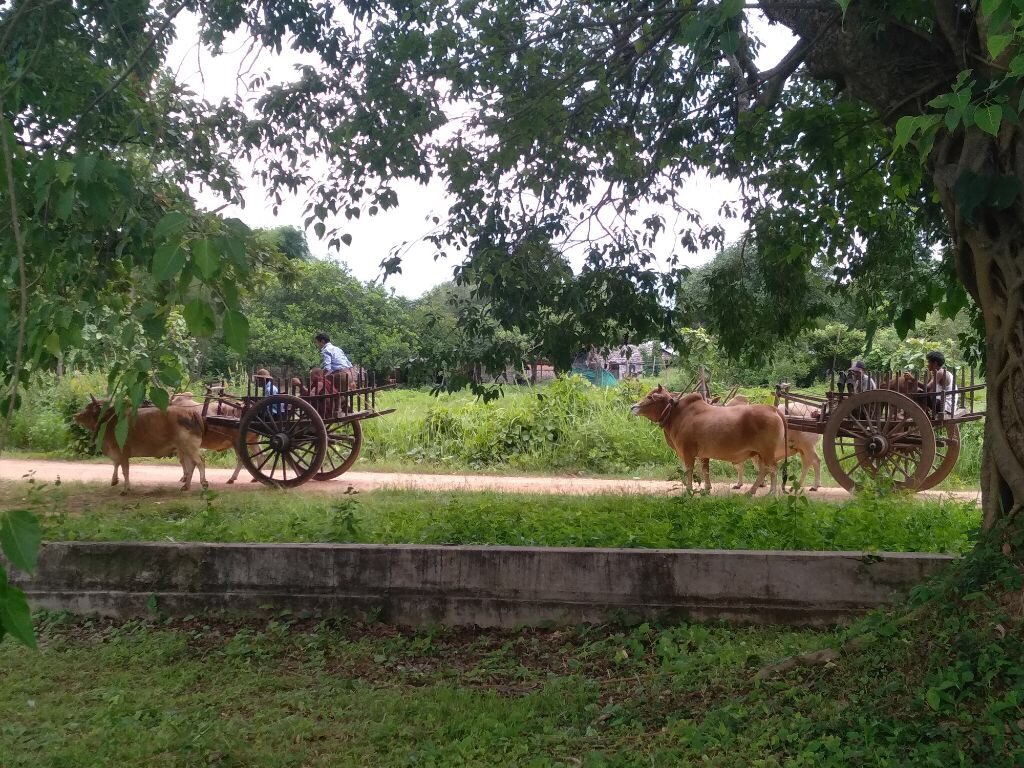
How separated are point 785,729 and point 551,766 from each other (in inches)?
37.5

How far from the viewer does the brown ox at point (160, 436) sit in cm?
967

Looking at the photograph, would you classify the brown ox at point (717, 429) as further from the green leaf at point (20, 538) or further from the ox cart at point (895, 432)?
the green leaf at point (20, 538)

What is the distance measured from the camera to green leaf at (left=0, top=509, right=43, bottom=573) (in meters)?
1.88

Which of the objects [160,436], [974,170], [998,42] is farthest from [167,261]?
[160,436]

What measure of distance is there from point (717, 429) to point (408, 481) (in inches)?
146

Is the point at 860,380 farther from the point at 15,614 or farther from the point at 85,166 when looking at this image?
the point at 15,614

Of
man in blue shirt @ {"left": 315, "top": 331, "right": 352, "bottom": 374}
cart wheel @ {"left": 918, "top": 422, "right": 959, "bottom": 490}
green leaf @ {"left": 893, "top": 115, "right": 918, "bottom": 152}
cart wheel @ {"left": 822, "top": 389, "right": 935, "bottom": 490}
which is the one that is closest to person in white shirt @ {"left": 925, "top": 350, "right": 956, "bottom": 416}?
cart wheel @ {"left": 918, "top": 422, "right": 959, "bottom": 490}

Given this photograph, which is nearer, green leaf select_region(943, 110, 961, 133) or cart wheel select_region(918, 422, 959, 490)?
green leaf select_region(943, 110, 961, 133)

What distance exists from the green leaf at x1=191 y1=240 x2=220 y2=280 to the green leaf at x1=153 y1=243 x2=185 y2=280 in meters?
0.06

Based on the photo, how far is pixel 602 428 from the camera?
1312 centimetres

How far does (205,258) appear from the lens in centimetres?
226

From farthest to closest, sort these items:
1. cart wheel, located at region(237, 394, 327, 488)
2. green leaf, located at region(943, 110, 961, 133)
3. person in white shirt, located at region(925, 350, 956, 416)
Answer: cart wheel, located at region(237, 394, 327, 488)
person in white shirt, located at region(925, 350, 956, 416)
green leaf, located at region(943, 110, 961, 133)

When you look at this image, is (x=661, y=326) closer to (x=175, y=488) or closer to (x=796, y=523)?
(x=796, y=523)

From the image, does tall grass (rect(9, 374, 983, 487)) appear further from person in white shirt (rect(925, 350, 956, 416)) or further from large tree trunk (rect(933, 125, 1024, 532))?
large tree trunk (rect(933, 125, 1024, 532))
